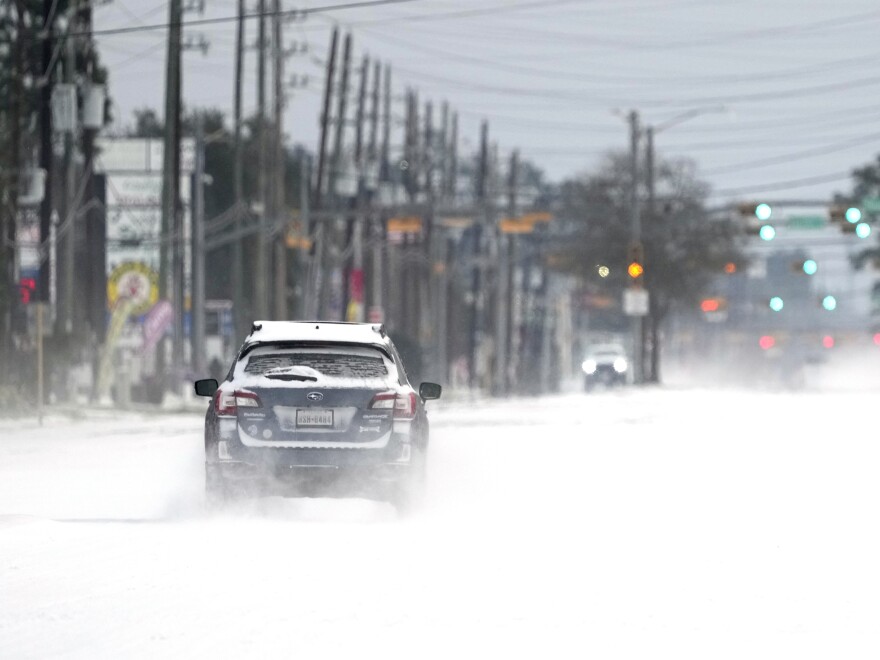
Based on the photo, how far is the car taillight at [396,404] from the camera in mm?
17328

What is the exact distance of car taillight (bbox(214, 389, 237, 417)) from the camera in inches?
679

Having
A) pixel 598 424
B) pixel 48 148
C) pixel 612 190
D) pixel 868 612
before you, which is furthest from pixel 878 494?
pixel 612 190

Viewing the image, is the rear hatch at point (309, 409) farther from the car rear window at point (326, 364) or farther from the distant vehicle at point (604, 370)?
the distant vehicle at point (604, 370)

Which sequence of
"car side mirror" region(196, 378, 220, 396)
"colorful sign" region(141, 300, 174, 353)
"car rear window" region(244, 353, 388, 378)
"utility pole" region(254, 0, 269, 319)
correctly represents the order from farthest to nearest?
"utility pole" region(254, 0, 269, 319)
"colorful sign" region(141, 300, 174, 353)
"car side mirror" region(196, 378, 220, 396)
"car rear window" region(244, 353, 388, 378)

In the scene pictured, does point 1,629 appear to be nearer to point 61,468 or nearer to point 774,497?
point 774,497

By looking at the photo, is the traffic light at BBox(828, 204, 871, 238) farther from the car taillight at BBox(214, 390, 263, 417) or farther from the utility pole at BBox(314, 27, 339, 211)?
the car taillight at BBox(214, 390, 263, 417)

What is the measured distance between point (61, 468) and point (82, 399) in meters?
33.8

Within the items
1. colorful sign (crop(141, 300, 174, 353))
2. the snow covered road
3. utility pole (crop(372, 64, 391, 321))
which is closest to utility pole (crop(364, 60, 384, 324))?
utility pole (crop(372, 64, 391, 321))

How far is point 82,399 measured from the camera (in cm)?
5978

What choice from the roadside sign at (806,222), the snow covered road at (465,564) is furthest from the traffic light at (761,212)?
the snow covered road at (465,564)

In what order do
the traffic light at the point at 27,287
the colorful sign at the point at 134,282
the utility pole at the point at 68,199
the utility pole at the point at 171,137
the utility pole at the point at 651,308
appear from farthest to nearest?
the utility pole at the point at 651,308 → the utility pole at the point at 171,137 → the utility pole at the point at 68,199 → the colorful sign at the point at 134,282 → the traffic light at the point at 27,287

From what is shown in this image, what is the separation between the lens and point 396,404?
17.4 m

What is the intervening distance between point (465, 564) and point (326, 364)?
3.72 metres

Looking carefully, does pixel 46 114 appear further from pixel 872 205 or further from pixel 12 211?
pixel 872 205
